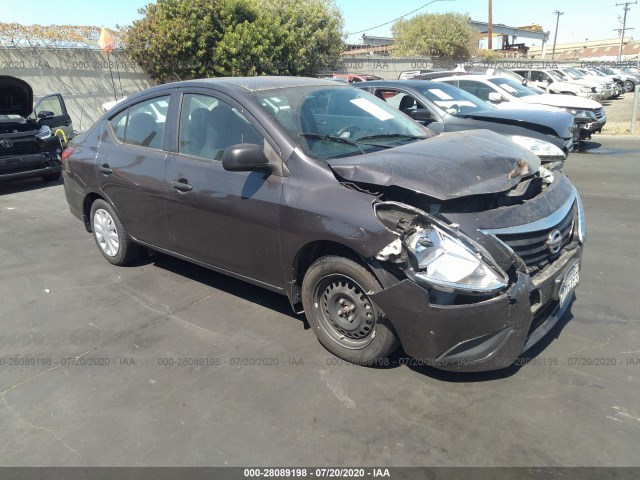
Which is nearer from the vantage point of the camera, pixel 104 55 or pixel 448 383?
pixel 448 383

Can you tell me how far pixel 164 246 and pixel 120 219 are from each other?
722mm

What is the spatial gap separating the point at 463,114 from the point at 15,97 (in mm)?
7707

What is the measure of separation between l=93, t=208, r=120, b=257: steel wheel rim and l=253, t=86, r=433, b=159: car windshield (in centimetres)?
228

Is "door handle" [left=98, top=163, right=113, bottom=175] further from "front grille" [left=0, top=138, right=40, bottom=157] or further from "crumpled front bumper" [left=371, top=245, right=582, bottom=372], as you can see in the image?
"front grille" [left=0, top=138, right=40, bottom=157]

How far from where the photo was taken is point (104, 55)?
1777 centimetres

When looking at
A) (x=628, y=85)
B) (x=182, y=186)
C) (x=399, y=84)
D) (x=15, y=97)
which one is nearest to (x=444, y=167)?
(x=182, y=186)

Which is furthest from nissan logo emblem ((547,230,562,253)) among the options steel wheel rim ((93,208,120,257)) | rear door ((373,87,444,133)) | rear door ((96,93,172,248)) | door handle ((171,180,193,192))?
rear door ((373,87,444,133))

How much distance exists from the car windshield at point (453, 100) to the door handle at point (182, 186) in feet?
17.1

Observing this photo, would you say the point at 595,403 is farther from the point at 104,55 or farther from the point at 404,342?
the point at 104,55

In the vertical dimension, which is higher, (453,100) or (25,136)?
(25,136)

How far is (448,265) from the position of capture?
2.78 metres

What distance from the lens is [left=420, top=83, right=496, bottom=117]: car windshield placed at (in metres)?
8.28

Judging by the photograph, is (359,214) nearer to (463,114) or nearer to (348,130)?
(348,130)

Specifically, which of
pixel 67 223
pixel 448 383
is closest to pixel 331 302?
pixel 448 383
